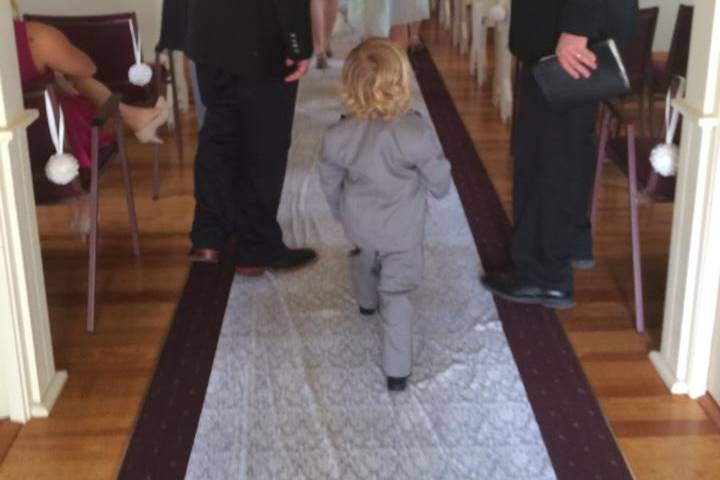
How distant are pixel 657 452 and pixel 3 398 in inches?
63.9

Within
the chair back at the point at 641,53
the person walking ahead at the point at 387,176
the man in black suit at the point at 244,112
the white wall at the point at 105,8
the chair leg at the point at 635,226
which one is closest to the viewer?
the person walking ahead at the point at 387,176

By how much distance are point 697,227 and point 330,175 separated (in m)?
0.93

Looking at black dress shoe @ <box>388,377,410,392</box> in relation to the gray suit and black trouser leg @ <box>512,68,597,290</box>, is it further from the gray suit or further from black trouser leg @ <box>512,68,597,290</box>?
black trouser leg @ <box>512,68,597,290</box>

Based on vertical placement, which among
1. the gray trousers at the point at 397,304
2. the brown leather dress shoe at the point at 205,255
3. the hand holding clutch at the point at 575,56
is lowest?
the brown leather dress shoe at the point at 205,255

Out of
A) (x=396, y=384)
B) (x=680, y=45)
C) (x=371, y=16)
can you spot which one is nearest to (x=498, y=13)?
(x=371, y=16)

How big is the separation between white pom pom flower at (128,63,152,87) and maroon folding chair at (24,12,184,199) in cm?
24

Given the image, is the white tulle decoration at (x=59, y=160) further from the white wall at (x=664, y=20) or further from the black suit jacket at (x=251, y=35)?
the white wall at (x=664, y=20)

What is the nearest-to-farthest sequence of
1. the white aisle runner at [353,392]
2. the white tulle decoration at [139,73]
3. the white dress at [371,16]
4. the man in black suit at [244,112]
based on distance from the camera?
the white aisle runner at [353,392], the man in black suit at [244,112], the white tulle decoration at [139,73], the white dress at [371,16]

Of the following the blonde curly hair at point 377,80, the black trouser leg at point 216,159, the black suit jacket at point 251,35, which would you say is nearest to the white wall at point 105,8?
the black trouser leg at point 216,159

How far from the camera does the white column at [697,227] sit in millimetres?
2500

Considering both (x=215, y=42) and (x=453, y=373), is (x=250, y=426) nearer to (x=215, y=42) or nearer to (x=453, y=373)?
(x=453, y=373)

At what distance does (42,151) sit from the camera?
10.0ft

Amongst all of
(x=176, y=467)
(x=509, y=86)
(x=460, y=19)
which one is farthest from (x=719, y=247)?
(x=460, y=19)

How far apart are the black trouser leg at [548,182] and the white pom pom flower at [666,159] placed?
0.87ft
